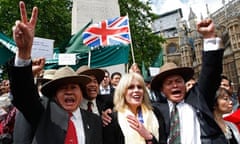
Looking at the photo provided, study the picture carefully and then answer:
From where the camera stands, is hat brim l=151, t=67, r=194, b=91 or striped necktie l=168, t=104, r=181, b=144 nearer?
striped necktie l=168, t=104, r=181, b=144

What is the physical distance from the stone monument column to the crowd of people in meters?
5.74

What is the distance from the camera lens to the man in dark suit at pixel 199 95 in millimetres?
2451

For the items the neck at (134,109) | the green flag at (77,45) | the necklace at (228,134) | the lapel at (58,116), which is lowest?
the necklace at (228,134)

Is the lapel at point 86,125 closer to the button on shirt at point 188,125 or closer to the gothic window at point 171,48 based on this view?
the button on shirt at point 188,125

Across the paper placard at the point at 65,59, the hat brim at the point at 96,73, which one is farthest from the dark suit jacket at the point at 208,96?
the paper placard at the point at 65,59

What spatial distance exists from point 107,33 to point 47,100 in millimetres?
4949

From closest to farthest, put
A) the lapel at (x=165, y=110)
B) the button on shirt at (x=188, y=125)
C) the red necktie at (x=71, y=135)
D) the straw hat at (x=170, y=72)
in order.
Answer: the red necktie at (x=71, y=135)
the button on shirt at (x=188, y=125)
the lapel at (x=165, y=110)
the straw hat at (x=170, y=72)

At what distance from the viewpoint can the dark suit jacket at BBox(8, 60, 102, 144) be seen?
1976 millimetres

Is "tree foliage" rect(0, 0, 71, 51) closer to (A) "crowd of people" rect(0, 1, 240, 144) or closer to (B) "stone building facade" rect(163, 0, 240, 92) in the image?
(A) "crowd of people" rect(0, 1, 240, 144)

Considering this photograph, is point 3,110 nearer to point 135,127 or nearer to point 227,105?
point 135,127

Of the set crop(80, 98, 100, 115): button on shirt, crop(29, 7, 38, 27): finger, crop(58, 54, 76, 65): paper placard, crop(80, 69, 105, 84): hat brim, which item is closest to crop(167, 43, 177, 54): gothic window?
crop(58, 54, 76, 65): paper placard

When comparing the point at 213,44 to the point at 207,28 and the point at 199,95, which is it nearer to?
the point at 207,28

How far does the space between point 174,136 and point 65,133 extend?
1032 mm

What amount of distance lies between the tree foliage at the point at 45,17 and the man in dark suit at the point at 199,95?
1233 cm
